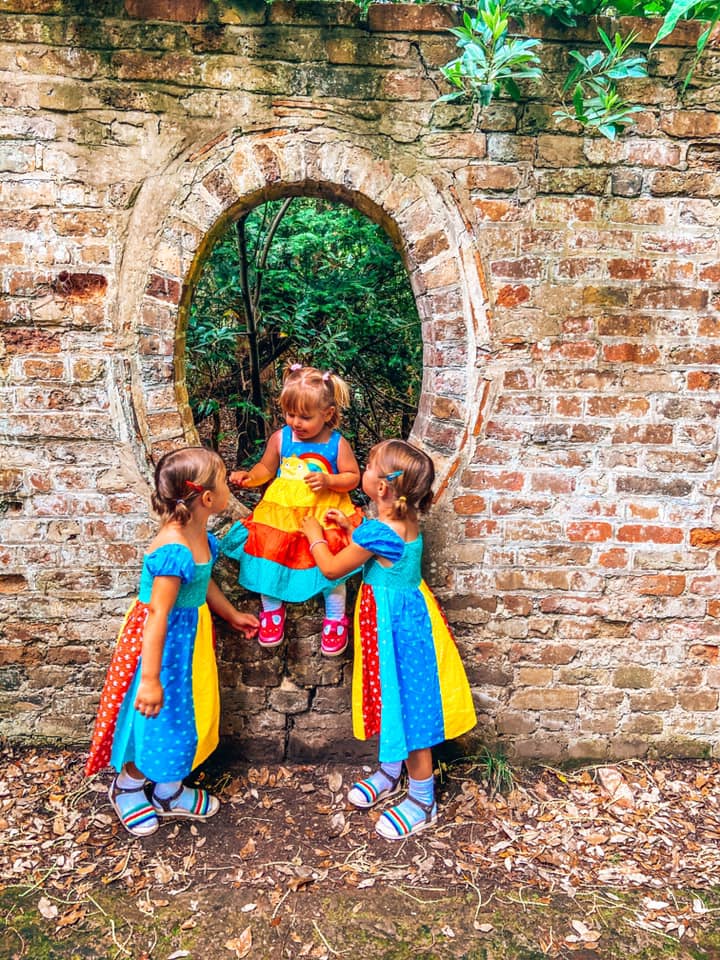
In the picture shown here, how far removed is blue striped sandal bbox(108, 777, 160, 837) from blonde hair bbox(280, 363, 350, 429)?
5.16 ft

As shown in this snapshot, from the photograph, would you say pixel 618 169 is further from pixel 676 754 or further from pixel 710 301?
pixel 676 754

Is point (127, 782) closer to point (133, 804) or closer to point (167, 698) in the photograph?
point (133, 804)

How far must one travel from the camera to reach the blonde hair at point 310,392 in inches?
101

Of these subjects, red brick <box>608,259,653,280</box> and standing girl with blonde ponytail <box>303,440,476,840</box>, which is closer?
standing girl with blonde ponytail <box>303,440,476,840</box>

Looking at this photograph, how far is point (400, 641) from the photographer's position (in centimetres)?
258

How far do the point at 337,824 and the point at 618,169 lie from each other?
2.72 metres

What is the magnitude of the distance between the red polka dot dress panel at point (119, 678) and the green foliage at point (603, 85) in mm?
2357

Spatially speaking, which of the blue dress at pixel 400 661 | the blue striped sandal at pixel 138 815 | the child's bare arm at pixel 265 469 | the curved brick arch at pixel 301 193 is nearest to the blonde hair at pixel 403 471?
Answer: the blue dress at pixel 400 661

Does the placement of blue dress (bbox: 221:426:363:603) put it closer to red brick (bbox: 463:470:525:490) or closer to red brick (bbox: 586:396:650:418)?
red brick (bbox: 463:470:525:490)

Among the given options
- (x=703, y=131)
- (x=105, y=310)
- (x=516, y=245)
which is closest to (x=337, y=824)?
(x=105, y=310)

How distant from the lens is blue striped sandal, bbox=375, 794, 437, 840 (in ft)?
8.53

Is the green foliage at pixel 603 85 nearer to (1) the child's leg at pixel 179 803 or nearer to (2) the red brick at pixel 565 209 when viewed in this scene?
(2) the red brick at pixel 565 209

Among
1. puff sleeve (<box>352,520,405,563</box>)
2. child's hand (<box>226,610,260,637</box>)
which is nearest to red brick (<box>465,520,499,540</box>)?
puff sleeve (<box>352,520,405,563</box>)

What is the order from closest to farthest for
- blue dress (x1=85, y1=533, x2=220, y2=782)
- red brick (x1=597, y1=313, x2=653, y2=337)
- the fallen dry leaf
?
the fallen dry leaf < blue dress (x1=85, y1=533, x2=220, y2=782) < red brick (x1=597, y1=313, x2=653, y2=337)
